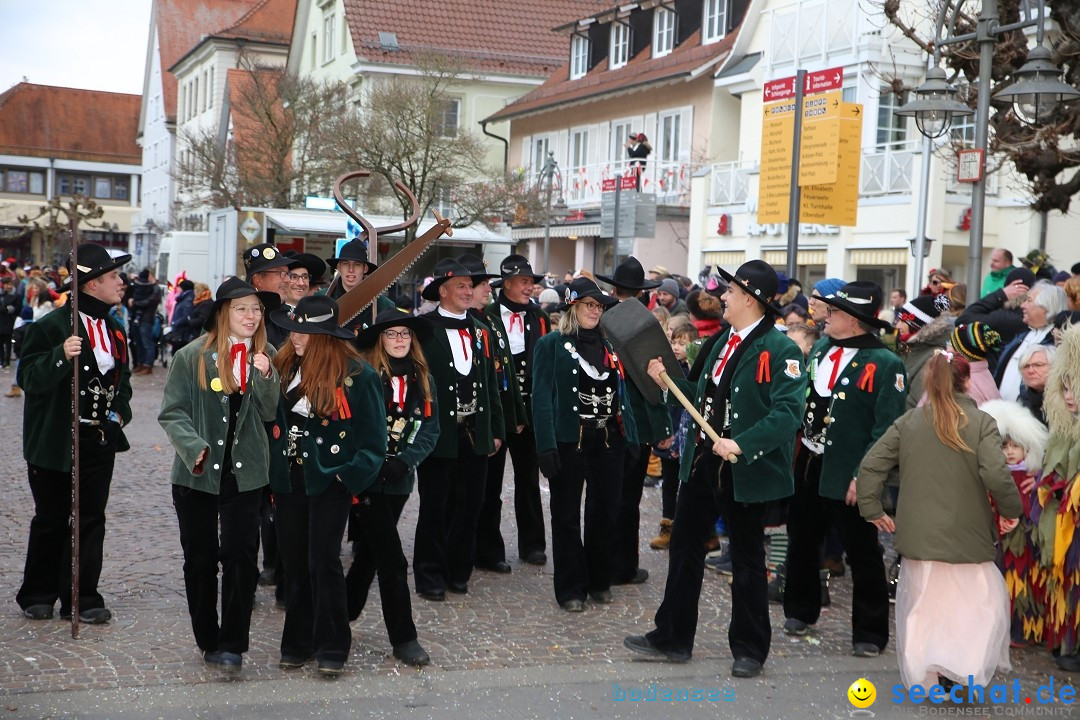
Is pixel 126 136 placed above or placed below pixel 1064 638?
above

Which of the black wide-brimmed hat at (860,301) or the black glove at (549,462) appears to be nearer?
the black wide-brimmed hat at (860,301)

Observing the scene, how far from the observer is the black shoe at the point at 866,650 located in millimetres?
6801

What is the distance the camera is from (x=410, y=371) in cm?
680

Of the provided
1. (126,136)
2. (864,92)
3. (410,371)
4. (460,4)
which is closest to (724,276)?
(410,371)

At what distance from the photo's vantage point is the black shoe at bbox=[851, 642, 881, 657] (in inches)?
268

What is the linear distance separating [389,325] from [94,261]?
5.71 ft

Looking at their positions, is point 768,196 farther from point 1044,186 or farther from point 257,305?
point 257,305

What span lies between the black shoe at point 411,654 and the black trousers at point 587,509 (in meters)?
1.40

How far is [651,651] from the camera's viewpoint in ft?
21.8

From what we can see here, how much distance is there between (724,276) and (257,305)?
230 cm

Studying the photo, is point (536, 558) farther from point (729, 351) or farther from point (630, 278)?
point (729, 351)

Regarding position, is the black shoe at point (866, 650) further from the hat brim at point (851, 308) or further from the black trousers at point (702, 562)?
the hat brim at point (851, 308)

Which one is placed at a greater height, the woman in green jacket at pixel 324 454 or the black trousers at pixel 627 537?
the woman in green jacket at pixel 324 454

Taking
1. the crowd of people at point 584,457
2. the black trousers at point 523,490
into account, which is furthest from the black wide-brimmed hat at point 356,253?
the black trousers at point 523,490
